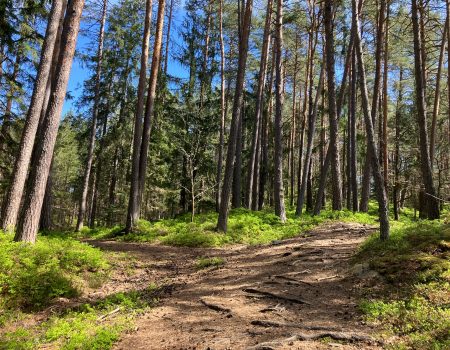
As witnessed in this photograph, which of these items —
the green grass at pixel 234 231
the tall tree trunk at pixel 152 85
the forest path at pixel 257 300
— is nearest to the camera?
the forest path at pixel 257 300

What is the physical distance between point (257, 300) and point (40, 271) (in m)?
4.03

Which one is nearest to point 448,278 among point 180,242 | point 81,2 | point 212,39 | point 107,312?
point 107,312

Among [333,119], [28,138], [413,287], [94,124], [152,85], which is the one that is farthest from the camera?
[94,124]

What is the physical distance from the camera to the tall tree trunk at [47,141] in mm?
7277

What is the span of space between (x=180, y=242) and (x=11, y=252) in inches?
238

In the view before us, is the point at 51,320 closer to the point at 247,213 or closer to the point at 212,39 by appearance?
the point at 247,213

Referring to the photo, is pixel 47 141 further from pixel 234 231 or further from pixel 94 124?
pixel 94 124

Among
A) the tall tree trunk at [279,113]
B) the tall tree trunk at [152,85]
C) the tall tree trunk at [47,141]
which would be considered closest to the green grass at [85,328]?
the tall tree trunk at [47,141]

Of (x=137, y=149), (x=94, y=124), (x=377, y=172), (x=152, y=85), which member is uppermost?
(x=152, y=85)

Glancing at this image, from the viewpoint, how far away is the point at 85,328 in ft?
15.4

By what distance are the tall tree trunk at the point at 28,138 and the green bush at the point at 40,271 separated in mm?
1360

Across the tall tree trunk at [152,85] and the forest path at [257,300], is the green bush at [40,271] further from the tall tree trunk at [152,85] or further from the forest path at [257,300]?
the tall tree trunk at [152,85]

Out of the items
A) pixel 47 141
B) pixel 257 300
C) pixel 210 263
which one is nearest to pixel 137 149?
pixel 47 141

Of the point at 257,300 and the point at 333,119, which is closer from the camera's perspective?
the point at 257,300
